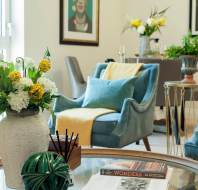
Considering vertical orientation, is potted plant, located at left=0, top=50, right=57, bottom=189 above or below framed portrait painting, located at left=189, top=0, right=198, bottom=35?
below

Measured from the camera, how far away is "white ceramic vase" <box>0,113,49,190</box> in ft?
4.46

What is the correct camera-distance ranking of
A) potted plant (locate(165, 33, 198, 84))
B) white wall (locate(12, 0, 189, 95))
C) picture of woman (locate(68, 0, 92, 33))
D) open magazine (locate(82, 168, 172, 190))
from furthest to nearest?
picture of woman (locate(68, 0, 92, 33))
white wall (locate(12, 0, 189, 95))
potted plant (locate(165, 33, 198, 84))
open magazine (locate(82, 168, 172, 190))

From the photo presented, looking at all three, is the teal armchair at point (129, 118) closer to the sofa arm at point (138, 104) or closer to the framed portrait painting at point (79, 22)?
the sofa arm at point (138, 104)

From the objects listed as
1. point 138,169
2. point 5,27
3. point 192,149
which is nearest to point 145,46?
point 5,27

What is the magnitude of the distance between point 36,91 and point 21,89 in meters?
0.05

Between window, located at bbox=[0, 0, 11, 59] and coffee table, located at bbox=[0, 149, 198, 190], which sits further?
window, located at bbox=[0, 0, 11, 59]

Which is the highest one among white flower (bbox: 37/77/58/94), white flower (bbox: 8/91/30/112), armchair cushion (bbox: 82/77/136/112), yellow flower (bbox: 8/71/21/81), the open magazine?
yellow flower (bbox: 8/71/21/81)

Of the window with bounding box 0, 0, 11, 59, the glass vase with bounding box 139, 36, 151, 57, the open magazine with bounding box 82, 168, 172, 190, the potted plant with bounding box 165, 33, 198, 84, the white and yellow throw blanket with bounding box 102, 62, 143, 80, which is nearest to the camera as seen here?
the open magazine with bounding box 82, 168, 172, 190

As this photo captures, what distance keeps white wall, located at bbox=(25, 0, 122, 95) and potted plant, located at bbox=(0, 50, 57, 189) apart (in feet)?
10.3

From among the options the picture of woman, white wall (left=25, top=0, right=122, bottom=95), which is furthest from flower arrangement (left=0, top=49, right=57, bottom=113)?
the picture of woman

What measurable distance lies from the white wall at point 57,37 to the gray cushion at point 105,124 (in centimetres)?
167

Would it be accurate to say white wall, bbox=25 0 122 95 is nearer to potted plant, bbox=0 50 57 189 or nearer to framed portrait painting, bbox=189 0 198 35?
framed portrait painting, bbox=189 0 198 35

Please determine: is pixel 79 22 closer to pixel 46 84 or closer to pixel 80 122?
pixel 80 122

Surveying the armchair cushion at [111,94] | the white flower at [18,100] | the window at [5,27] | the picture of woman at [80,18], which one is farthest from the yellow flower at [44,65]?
the picture of woman at [80,18]
